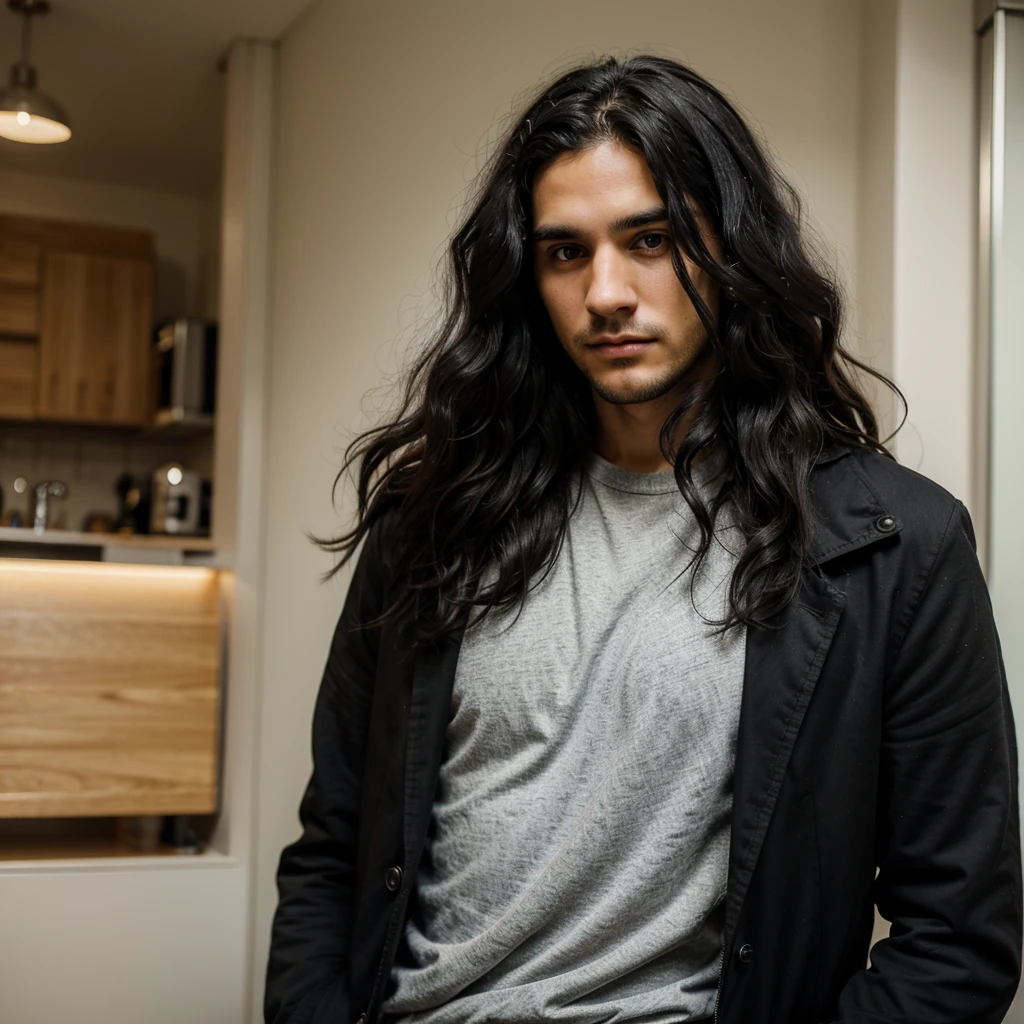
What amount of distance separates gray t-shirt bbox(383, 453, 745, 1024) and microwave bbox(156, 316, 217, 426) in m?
3.15

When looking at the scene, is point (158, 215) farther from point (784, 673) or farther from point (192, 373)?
point (784, 673)

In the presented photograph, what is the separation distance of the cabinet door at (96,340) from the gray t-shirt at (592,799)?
3919mm

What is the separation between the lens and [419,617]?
1.52 metres

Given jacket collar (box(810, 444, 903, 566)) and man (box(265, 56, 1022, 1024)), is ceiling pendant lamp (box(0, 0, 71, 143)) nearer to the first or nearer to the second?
man (box(265, 56, 1022, 1024))

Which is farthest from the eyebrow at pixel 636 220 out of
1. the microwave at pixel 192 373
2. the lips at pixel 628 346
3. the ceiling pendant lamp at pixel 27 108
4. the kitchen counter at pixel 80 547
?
the microwave at pixel 192 373

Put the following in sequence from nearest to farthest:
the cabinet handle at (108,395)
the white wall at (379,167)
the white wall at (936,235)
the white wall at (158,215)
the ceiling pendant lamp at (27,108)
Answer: the white wall at (936,235)
the white wall at (379,167)
the ceiling pendant lamp at (27,108)
the cabinet handle at (108,395)
the white wall at (158,215)

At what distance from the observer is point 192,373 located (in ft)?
14.6

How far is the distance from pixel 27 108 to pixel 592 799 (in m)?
2.97

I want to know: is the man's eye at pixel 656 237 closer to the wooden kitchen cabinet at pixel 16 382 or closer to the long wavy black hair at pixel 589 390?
the long wavy black hair at pixel 589 390

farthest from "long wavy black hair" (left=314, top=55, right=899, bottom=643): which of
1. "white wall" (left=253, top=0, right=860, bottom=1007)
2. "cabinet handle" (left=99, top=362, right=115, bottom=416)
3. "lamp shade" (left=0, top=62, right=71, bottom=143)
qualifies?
"cabinet handle" (left=99, top=362, right=115, bottom=416)

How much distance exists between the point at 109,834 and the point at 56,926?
0.67 metres

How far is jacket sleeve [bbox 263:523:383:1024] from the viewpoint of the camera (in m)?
1.50

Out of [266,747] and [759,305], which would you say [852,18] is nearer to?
[759,305]

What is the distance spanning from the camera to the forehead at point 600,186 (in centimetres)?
142
